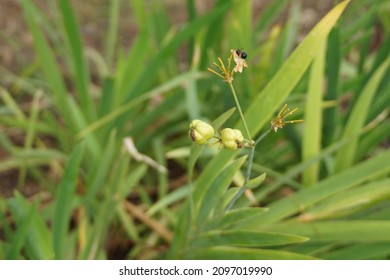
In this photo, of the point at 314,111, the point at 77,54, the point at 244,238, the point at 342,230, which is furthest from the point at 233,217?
the point at 77,54

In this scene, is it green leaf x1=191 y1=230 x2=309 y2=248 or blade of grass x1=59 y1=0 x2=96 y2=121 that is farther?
blade of grass x1=59 y1=0 x2=96 y2=121

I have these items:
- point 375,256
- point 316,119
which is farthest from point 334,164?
point 375,256

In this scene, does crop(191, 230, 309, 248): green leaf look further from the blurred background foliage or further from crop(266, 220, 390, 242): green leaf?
crop(266, 220, 390, 242): green leaf

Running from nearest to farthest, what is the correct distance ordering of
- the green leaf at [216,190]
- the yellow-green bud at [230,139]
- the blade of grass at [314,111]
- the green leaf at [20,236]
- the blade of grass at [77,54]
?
1. the yellow-green bud at [230,139]
2. the green leaf at [216,190]
3. the green leaf at [20,236]
4. the blade of grass at [314,111]
5. the blade of grass at [77,54]

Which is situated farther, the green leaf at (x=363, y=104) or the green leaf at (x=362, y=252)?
the green leaf at (x=363, y=104)

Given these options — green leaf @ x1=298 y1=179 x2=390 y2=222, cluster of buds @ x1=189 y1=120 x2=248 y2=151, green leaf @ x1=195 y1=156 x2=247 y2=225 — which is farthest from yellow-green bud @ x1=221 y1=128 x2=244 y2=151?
green leaf @ x1=298 y1=179 x2=390 y2=222

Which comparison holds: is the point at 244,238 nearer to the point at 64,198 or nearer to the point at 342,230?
the point at 342,230

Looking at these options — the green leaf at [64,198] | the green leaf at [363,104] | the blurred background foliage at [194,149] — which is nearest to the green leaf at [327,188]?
the blurred background foliage at [194,149]

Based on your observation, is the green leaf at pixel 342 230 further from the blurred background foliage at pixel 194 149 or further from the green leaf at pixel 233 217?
the green leaf at pixel 233 217
